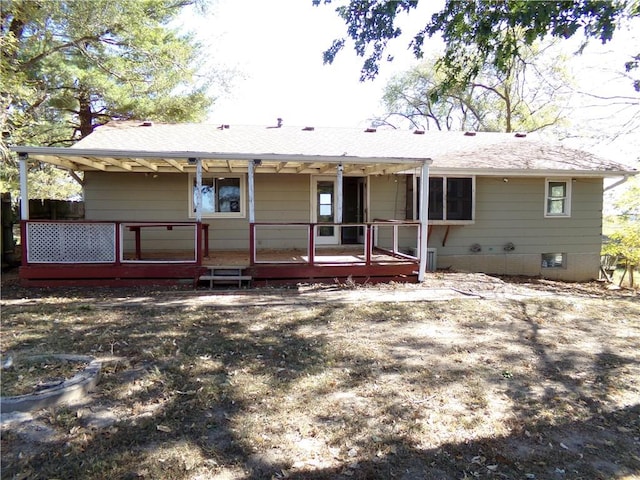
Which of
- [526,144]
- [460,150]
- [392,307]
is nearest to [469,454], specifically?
[392,307]

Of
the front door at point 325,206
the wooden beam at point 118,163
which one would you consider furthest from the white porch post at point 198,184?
the front door at point 325,206

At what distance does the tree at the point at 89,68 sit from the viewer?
1038 cm

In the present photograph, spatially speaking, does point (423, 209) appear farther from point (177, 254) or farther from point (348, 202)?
Result: point (177, 254)

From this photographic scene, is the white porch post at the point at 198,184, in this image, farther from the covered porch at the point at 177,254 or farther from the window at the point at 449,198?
the window at the point at 449,198

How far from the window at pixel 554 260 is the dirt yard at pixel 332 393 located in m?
5.49

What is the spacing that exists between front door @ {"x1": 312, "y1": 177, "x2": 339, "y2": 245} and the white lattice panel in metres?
4.73

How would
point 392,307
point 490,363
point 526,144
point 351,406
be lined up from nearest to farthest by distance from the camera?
point 351,406 < point 490,363 < point 392,307 < point 526,144

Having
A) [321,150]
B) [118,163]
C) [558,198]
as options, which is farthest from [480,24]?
[558,198]

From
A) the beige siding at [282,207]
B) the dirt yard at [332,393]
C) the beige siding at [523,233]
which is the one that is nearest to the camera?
the dirt yard at [332,393]

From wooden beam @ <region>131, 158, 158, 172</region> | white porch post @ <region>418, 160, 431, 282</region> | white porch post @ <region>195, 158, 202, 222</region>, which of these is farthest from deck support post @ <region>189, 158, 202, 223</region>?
white porch post @ <region>418, 160, 431, 282</region>

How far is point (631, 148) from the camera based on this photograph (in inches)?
584

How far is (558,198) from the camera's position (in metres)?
11.6

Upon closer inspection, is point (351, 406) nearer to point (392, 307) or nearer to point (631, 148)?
point (392, 307)

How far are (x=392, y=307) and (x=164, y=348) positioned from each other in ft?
10.6
